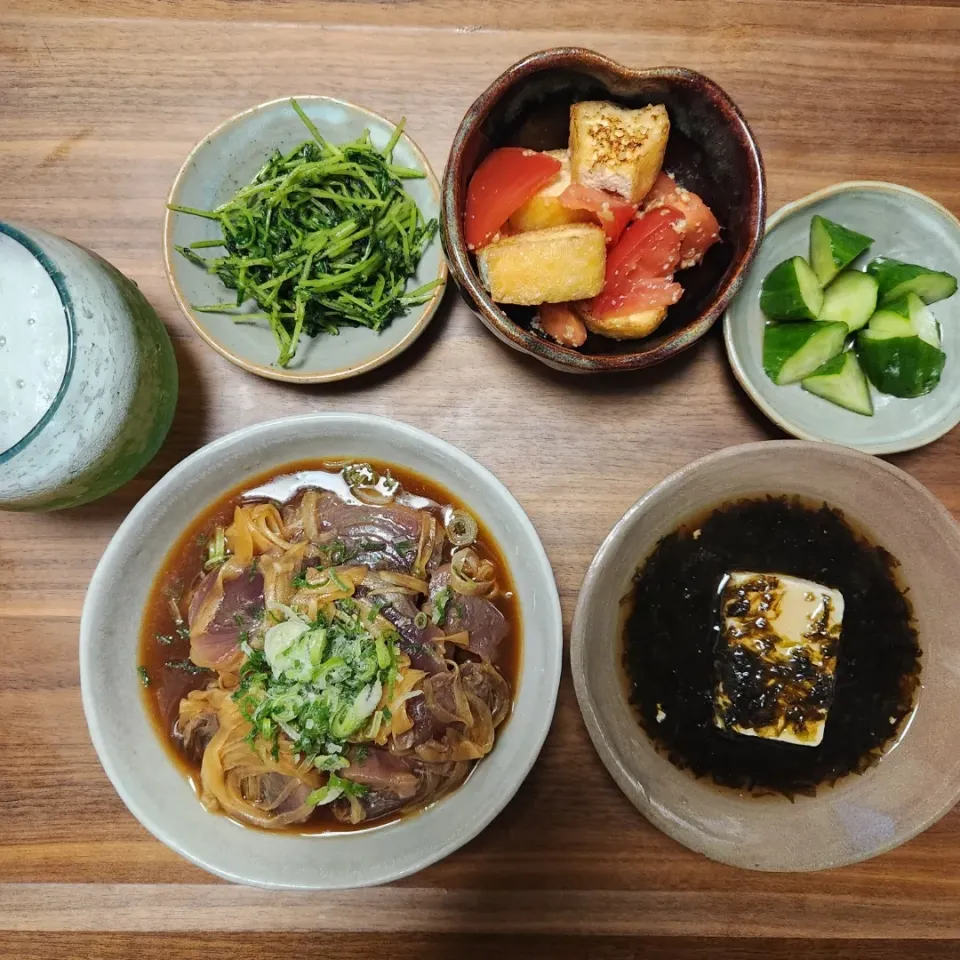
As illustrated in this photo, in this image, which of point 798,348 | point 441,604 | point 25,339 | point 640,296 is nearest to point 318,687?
point 441,604

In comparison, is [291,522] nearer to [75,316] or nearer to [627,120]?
[75,316]

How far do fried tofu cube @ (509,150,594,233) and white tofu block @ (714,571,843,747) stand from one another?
3.03 feet

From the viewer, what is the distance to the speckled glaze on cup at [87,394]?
1.30m

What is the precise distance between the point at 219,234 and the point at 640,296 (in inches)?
38.8

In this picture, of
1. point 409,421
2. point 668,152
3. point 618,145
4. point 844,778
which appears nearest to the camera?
point 618,145

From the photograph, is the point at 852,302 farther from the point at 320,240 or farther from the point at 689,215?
the point at 320,240

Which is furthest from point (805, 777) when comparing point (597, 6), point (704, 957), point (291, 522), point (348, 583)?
point (597, 6)

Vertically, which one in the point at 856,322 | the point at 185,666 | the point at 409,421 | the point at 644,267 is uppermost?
the point at 644,267

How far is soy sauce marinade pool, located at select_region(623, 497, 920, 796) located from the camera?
1.68m

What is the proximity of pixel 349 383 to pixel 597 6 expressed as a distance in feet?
3.77

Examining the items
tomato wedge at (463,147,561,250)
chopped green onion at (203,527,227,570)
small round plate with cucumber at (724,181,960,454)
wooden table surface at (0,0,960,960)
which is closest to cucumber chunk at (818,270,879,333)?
small round plate with cucumber at (724,181,960,454)

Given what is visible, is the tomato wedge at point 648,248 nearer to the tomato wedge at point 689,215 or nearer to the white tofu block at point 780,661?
the tomato wedge at point 689,215

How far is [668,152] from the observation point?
157cm

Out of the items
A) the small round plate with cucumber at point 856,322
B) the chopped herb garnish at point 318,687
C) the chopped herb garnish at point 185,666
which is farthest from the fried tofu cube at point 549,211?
the chopped herb garnish at point 185,666
